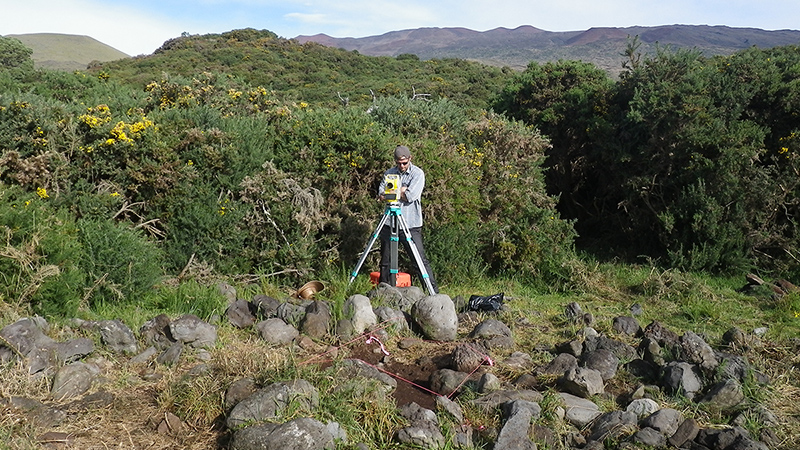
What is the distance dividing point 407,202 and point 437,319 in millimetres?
1596

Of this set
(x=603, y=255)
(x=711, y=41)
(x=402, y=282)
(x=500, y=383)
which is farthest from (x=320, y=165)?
(x=711, y=41)

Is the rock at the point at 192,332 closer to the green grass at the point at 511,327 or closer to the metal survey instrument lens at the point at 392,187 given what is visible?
the green grass at the point at 511,327

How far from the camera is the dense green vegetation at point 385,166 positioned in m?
6.56

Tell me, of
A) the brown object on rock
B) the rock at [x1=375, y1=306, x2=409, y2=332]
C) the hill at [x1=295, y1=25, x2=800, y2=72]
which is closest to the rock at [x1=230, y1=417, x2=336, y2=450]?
the rock at [x1=375, y1=306, x2=409, y2=332]

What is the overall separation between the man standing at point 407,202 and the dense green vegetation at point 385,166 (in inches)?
30.1

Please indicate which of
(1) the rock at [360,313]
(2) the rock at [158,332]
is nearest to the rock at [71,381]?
(2) the rock at [158,332]

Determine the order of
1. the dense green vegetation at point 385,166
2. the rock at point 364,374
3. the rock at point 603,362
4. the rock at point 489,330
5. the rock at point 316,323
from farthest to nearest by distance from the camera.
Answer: the dense green vegetation at point 385,166 < the rock at point 489,330 < the rock at point 316,323 < the rock at point 603,362 < the rock at point 364,374

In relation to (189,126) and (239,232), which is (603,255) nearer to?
(239,232)

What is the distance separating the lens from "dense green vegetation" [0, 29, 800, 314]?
656 cm

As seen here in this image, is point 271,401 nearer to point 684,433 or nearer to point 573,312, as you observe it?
point 684,433

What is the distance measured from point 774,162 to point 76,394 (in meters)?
9.10

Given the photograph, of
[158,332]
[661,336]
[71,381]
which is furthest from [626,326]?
[71,381]

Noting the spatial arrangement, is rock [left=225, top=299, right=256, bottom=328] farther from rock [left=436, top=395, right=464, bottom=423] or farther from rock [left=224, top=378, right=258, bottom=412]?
rock [left=436, top=395, right=464, bottom=423]

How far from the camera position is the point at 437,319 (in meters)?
5.51
